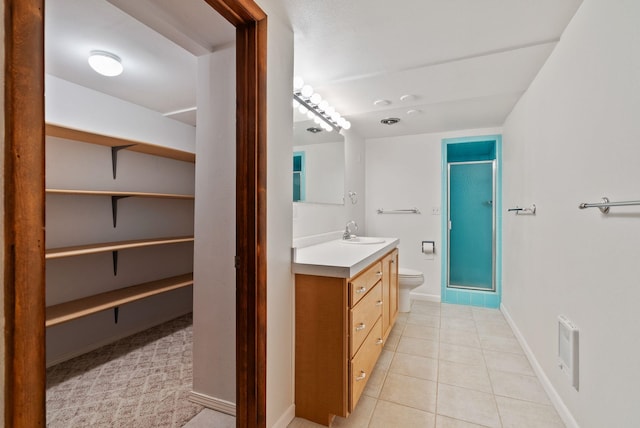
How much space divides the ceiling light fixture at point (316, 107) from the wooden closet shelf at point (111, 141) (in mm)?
1309

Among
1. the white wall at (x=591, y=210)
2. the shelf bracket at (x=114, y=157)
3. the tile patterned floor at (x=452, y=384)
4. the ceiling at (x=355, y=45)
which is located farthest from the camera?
the shelf bracket at (x=114, y=157)

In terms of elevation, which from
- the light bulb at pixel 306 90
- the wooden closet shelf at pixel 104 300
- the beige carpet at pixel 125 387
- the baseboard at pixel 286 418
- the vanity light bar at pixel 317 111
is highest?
the light bulb at pixel 306 90

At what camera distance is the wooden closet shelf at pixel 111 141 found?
199cm

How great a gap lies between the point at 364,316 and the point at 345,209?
5.31 ft

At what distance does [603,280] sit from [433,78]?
1.61m

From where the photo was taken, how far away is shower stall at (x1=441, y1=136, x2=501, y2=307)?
11.3 ft

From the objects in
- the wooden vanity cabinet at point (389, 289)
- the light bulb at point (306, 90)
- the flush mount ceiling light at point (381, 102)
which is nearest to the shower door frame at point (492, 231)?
the wooden vanity cabinet at point (389, 289)

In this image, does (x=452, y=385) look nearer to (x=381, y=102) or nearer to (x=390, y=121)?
(x=381, y=102)

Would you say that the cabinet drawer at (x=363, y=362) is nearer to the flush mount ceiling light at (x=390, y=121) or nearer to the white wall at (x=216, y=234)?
the white wall at (x=216, y=234)

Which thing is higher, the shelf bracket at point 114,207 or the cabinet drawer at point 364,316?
the shelf bracket at point 114,207

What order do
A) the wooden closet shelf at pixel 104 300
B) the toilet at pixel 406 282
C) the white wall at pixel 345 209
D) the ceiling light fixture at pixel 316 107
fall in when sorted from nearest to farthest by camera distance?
the wooden closet shelf at pixel 104 300 → the ceiling light fixture at pixel 316 107 → the white wall at pixel 345 209 → the toilet at pixel 406 282

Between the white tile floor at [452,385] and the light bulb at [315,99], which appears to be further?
the light bulb at [315,99]

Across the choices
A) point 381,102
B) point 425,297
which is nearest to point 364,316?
point 381,102

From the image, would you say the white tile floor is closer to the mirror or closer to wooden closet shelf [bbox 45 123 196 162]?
the mirror
